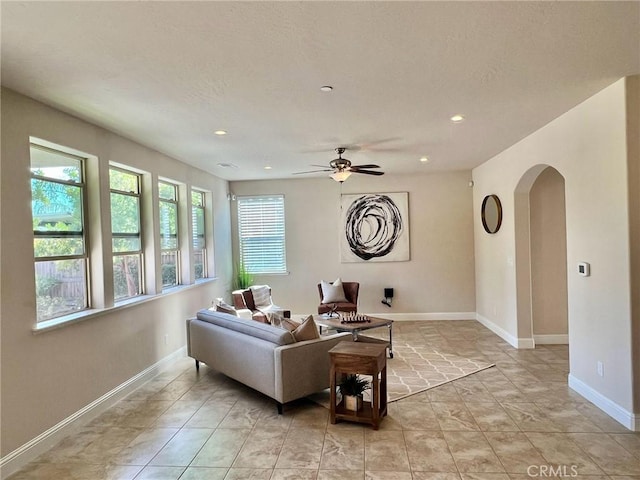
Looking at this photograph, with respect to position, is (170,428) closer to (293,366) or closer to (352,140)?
(293,366)

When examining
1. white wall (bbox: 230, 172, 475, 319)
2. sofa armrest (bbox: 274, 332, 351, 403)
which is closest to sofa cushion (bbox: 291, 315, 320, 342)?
sofa armrest (bbox: 274, 332, 351, 403)

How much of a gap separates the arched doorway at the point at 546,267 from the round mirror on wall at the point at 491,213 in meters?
0.46

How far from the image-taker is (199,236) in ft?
21.3

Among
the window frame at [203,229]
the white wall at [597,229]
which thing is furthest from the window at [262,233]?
the white wall at [597,229]

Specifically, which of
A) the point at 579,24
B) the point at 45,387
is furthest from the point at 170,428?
the point at 579,24

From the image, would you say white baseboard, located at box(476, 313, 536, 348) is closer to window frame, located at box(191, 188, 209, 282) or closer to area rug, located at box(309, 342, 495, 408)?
area rug, located at box(309, 342, 495, 408)

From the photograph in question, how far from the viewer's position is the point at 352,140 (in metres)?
4.57

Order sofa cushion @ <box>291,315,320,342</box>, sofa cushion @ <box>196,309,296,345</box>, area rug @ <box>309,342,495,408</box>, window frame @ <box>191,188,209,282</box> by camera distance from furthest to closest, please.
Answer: window frame @ <box>191,188,209,282</box>
area rug @ <box>309,342,495,408</box>
sofa cushion @ <box>291,315,320,342</box>
sofa cushion @ <box>196,309,296,345</box>

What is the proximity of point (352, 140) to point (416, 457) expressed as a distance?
3.33 metres

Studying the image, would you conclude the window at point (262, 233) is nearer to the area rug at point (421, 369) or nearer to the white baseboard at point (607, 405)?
the area rug at point (421, 369)

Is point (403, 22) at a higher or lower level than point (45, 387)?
higher

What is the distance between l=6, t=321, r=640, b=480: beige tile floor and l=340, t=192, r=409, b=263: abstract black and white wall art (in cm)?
345

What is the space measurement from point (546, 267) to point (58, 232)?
19.2 feet

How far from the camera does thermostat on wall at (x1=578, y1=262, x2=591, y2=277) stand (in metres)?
3.46
